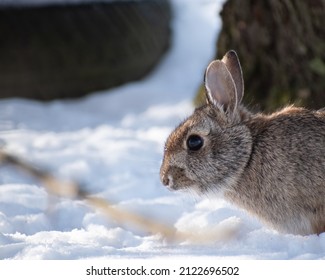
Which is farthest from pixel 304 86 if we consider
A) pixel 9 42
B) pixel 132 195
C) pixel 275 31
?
pixel 9 42

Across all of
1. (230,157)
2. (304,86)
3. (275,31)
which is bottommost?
(230,157)

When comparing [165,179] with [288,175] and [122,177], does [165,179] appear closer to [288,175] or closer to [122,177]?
[288,175]

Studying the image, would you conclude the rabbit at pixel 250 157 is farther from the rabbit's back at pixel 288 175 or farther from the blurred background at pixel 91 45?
the blurred background at pixel 91 45

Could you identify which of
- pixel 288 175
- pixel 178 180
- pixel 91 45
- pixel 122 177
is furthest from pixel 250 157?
pixel 91 45

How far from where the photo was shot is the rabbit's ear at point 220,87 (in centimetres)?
430

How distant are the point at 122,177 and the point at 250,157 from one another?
1.50 metres

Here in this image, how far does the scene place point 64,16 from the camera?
26.0 ft

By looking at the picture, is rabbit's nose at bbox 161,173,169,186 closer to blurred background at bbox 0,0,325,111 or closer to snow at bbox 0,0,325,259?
snow at bbox 0,0,325,259

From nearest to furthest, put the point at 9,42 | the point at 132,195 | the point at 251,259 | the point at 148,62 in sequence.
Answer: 1. the point at 251,259
2. the point at 132,195
3. the point at 9,42
4. the point at 148,62

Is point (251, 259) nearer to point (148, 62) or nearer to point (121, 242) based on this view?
point (121, 242)

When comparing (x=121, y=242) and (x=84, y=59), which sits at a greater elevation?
(x=84, y=59)

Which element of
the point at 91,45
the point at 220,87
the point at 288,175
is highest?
the point at 91,45

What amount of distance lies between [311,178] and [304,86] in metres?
2.07

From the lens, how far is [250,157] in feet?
13.8
